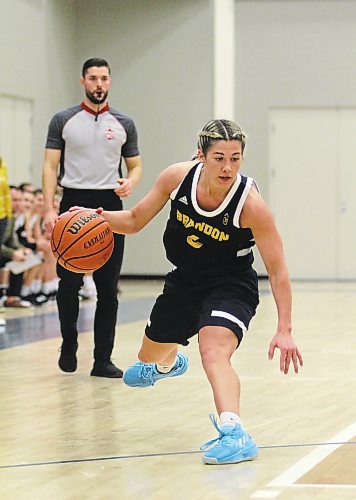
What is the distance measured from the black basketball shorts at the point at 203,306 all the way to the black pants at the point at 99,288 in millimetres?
1736

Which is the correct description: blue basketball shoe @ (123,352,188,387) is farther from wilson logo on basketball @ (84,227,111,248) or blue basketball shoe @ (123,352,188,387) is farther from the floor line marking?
the floor line marking

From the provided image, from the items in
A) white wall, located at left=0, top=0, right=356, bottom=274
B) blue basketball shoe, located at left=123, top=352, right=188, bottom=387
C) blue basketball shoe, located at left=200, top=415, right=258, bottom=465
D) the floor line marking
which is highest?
white wall, located at left=0, top=0, right=356, bottom=274

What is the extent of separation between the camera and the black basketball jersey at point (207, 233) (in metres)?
4.65

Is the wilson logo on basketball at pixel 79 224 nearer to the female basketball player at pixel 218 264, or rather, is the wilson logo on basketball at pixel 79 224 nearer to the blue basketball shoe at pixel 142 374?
the female basketball player at pixel 218 264

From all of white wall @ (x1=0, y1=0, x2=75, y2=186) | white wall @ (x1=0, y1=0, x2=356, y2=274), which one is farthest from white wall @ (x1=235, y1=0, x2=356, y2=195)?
white wall @ (x1=0, y1=0, x2=75, y2=186)

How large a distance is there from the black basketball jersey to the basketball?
1.13 ft

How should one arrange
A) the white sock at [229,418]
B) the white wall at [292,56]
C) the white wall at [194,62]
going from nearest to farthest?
the white sock at [229,418], the white wall at [194,62], the white wall at [292,56]

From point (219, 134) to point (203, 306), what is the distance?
781 mm

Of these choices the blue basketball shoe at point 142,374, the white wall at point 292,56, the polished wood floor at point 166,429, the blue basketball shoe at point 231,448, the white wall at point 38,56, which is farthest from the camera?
the white wall at point 292,56

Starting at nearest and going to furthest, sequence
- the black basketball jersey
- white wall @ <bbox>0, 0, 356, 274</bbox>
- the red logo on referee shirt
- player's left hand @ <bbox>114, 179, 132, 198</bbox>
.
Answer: the black basketball jersey < player's left hand @ <bbox>114, 179, 132, 198</bbox> < the red logo on referee shirt < white wall @ <bbox>0, 0, 356, 274</bbox>

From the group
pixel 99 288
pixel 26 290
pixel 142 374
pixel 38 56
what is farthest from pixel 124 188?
pixel 38 56

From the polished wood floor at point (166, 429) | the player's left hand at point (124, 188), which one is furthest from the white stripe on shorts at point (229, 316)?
the player's left hand at point (124, 188)

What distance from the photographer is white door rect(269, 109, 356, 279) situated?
708 inches

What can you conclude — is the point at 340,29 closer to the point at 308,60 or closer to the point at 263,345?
the point at 308,60
